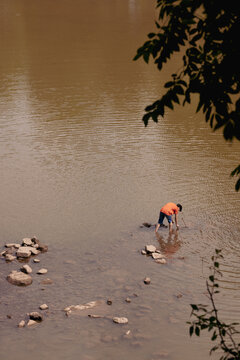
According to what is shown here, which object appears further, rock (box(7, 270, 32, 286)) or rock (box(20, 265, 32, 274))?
rock (box(20, 265, 32, 274))

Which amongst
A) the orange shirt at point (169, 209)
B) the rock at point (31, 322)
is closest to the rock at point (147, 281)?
the orange shirt at point (169, 209)

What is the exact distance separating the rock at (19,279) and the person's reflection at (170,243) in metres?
4.06

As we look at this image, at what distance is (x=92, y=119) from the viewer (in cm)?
2789

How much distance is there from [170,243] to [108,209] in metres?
2.94

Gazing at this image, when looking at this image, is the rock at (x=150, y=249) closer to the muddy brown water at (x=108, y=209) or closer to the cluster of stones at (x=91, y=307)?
the muddy brown water at (x=108, y=209)

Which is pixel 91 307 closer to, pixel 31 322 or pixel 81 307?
pixel 81 307

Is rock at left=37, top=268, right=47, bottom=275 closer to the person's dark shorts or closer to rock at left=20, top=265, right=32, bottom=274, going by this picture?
rock at left=20, top=265, right=32, bottom=274

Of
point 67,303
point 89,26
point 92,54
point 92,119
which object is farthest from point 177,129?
point 89,26

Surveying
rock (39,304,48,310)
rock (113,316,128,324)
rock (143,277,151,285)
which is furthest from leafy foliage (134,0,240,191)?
rock (143,277,151,285)

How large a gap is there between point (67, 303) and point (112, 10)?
5457 cm

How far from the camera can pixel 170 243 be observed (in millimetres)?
15109

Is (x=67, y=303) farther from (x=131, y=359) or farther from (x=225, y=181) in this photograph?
(x=225, y=181)

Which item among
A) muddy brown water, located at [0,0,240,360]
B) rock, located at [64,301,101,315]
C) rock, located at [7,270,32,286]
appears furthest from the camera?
rock, located at [7,270,32,286]

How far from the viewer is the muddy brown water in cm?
1116
